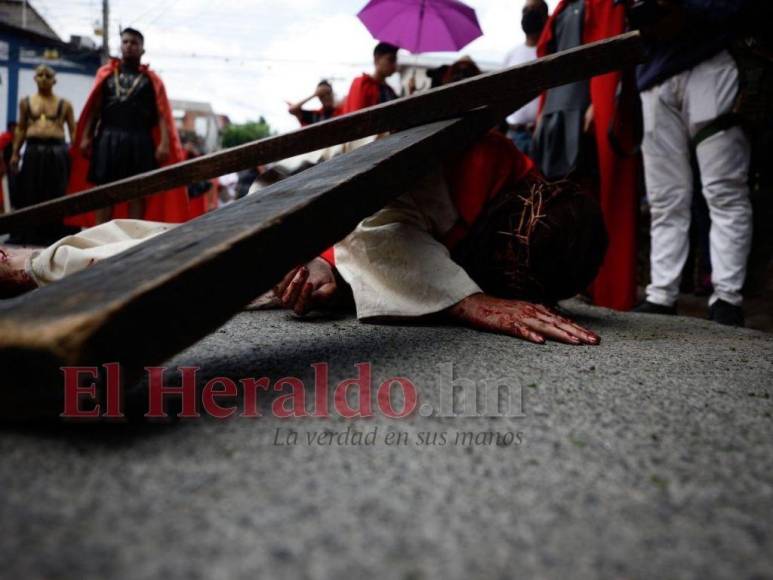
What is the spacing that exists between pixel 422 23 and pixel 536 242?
3.61 metres

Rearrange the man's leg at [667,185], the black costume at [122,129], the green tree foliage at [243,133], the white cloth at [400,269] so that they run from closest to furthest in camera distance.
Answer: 1. the white cloth at [400,269]
2. the man's leg at [667,185]
3. the black costume at [122,129]
4. the green tree foliage at [243,133]

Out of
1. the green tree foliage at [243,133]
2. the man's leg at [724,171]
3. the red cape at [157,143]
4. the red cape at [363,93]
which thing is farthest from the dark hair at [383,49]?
the green tree foliage at [243,133]

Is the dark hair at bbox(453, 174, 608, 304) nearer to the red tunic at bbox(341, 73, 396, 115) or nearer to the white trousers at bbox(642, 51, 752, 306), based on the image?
the white trousers at bbox(642, 51, 752, 306)

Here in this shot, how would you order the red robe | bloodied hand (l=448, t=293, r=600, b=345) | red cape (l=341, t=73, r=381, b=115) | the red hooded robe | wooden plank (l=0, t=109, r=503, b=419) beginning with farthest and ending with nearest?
red cape (l=341, t=73, r=381, b=115) < the red robe < the red hooded robe < bloodied hand (l=448, t=293, r=600, b=345) < wooden plank (l=0, t=109, r=503, b=419)

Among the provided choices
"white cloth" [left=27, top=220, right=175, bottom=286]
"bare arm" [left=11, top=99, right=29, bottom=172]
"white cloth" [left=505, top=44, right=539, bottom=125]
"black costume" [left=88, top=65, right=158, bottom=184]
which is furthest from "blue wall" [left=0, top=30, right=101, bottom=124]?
"white cloth" [left=27, top=220, right=175, bottom=286]

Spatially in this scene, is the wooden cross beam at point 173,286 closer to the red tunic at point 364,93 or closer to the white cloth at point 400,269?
the white cloth at point 400,269

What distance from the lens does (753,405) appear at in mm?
799

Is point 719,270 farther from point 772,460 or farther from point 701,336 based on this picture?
point 772,460

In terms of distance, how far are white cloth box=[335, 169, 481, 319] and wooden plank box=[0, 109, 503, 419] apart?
37cm

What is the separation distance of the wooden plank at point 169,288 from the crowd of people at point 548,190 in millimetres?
423

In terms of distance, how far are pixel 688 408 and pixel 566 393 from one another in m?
0.16

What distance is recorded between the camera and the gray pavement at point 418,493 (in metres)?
0.40

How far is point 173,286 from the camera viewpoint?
57cm

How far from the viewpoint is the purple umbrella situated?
4191 mm
